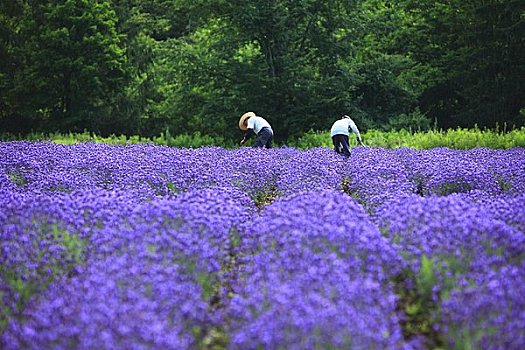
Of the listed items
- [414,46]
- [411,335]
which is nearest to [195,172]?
[411,335]

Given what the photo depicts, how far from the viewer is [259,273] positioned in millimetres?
3766

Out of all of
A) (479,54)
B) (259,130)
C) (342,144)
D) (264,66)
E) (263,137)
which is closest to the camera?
(342,144)

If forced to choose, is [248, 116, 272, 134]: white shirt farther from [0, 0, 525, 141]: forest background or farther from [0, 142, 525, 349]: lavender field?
[0, 142, 525, 349]: lavender field

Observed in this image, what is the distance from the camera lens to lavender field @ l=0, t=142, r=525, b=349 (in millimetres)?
2945

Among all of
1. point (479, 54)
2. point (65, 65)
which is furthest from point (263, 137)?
point (479, 54)

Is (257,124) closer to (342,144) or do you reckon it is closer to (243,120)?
(243,120)

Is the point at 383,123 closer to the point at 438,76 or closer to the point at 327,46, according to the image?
the point at 327,46

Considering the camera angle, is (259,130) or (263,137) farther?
(259,130)

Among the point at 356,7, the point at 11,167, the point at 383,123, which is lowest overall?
the point at 11,167

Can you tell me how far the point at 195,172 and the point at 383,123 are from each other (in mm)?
15211

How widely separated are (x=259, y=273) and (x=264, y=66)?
18.5 metres

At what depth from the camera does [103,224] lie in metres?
5.03

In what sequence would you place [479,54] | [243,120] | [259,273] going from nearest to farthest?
1. [259,273]
2. [243,120]
3. [479,54]

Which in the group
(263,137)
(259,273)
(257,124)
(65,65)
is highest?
(65,65)
